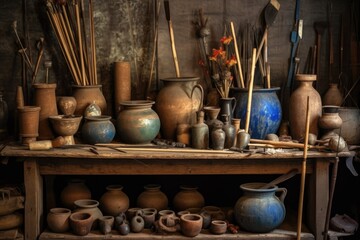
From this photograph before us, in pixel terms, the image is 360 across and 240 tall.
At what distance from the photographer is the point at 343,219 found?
411cm

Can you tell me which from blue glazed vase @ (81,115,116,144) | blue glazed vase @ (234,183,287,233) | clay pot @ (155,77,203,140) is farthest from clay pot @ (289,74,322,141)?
blue glazed vase @ (81,115,116,144)

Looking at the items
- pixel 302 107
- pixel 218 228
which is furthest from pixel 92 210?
pixel 302 107

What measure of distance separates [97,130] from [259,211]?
138 cm

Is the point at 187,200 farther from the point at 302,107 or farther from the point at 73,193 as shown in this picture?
the point at 302,107

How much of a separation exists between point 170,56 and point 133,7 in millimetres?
533

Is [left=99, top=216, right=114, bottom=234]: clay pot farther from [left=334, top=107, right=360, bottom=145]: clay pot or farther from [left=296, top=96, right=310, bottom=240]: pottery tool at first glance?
[left=334, top=107, right=360, bottom=145]: clay pot

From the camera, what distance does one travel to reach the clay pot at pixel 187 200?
415 cm

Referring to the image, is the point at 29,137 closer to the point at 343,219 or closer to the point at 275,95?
the point at 275,95

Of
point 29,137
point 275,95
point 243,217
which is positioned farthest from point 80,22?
point 243,217

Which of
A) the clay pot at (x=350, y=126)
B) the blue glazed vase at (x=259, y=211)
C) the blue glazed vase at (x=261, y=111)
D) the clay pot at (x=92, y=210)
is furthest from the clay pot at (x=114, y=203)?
the clay pot at (x=350, y=126)

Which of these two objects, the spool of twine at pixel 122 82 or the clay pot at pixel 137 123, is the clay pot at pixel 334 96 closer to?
the clay pot at pixel 137 123

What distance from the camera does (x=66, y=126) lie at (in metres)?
3.94

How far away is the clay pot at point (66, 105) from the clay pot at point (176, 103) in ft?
2.27

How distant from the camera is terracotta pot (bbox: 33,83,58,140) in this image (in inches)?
161
